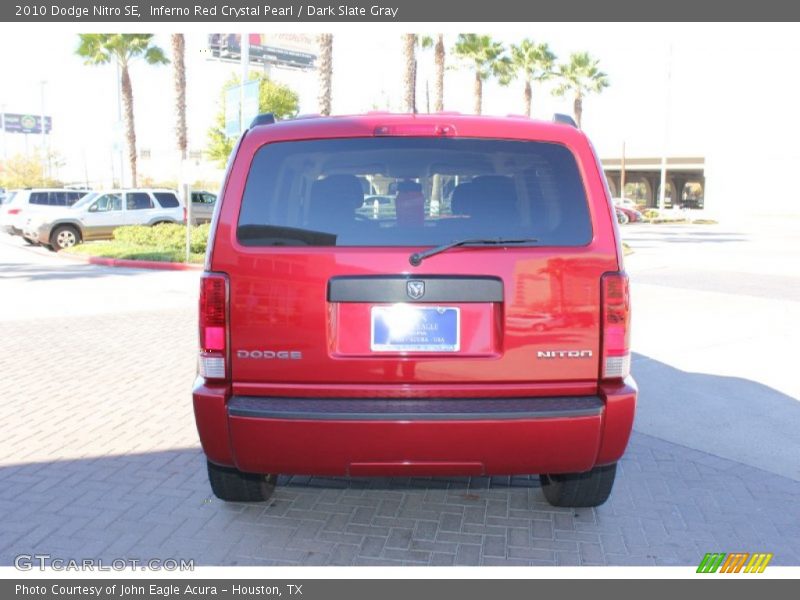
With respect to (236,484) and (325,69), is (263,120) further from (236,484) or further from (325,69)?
(325,69)

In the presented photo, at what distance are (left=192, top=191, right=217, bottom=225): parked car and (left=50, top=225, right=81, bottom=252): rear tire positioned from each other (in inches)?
181

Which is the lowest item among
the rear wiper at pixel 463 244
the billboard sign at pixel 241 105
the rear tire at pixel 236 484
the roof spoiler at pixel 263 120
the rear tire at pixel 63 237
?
the rear tire at pixel 236 484

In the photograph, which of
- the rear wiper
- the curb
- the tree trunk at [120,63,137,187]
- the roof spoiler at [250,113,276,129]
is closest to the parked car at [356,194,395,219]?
the rear wiper

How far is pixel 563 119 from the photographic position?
3588mm

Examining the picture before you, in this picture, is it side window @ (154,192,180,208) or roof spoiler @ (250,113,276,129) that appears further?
side window @ (154,192,180,208)

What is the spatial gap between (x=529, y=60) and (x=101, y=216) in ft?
90.2

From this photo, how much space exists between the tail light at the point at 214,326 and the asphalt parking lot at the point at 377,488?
0.92 metres

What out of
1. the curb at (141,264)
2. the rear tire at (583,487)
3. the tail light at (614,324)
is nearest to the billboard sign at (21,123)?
the curb at (141,264)

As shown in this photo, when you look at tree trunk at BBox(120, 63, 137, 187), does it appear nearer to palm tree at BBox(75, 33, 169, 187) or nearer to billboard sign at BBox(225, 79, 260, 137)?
palm tree at BBox(75, 33, 169, 187)

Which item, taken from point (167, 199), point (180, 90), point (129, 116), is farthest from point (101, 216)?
point (129, 116)

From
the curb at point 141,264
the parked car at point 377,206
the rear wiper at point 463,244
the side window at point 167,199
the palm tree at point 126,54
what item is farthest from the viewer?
the palm tree at point 126,54

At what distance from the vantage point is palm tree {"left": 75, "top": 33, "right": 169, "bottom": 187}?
31.5m

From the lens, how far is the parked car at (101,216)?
2098 cm

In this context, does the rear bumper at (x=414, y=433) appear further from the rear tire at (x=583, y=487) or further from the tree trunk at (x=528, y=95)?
the tree trunk at (x=528, y=95)
